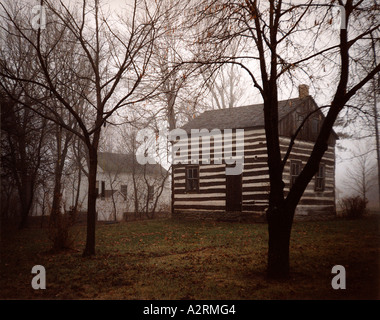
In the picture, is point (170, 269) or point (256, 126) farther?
point (256, 126)

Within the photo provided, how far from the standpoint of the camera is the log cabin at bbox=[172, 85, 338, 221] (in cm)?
1509

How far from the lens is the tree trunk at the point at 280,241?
5477mm

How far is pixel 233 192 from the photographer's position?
15820 millimetres

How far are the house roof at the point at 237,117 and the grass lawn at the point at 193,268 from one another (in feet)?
21.5

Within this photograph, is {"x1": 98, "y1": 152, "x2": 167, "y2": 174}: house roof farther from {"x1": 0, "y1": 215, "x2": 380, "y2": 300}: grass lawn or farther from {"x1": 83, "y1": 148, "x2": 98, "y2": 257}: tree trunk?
{"x1": 83, "y1": 148, "x2": 98, "y2": 257}: tree trunk

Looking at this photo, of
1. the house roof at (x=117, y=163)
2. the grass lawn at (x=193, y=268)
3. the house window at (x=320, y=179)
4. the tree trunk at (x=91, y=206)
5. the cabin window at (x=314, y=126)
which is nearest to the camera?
the grass lawn at (x=193, y=268)

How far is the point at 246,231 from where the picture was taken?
39.2ft

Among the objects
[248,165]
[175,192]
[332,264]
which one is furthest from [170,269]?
[175,192]

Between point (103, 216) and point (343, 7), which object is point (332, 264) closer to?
point (343, 7)

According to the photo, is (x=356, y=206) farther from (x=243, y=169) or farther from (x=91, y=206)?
(x=91, y=206)

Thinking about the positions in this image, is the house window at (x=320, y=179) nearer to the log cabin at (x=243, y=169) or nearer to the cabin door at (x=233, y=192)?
the log cabin at (x=243, y=169)

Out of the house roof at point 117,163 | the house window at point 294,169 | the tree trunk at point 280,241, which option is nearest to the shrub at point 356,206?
the house window at point 294,169

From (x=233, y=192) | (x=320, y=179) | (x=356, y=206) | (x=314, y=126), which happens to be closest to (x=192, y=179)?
(x=233, y=192)
